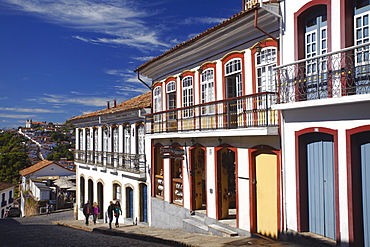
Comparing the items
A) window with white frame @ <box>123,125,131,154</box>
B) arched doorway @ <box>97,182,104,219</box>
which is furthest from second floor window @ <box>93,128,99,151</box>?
window with white frame @ <box>123,125,131,154</box>

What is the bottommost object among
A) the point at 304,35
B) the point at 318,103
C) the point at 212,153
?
the point at 212,153

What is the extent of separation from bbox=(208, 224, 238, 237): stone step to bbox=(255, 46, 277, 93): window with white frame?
4.30 meters

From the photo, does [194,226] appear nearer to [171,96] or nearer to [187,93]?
[187,93]

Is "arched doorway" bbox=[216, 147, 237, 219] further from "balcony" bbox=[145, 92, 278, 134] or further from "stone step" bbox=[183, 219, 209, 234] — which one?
"balcony" bbox=[145, 92, 278, 134]

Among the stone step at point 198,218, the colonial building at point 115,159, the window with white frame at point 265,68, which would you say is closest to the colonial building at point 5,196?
the colonial building at point 115,159

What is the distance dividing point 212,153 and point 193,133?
0.93 m

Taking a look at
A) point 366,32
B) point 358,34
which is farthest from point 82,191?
point 366,32

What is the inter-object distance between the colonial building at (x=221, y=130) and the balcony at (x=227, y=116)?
0.03 meters

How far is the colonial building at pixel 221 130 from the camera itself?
10.2 m

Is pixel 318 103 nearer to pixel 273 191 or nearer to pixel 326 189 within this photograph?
pixel 326 189

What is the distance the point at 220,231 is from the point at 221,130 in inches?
123

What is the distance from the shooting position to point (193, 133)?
1294 centimetres

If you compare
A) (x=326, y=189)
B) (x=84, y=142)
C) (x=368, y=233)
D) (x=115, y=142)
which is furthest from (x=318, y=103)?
(x=84, y=142)

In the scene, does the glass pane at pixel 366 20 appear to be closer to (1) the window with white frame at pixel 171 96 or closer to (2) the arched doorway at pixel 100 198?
(1) the window with white frame at pixel 171 96
